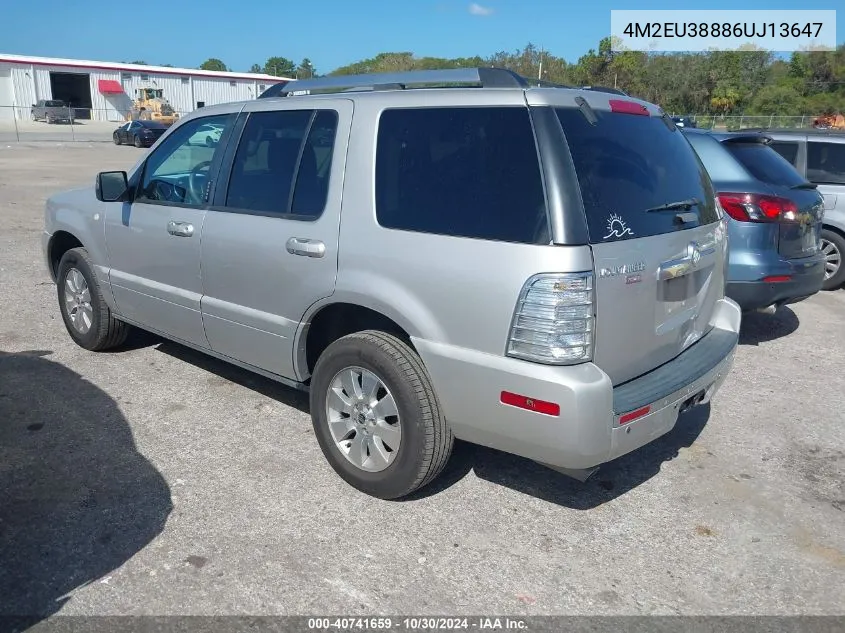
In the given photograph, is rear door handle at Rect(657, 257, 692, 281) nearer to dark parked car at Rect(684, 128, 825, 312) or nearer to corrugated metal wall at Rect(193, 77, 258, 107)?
dark parked car at Rect(684, 128, 825, 312)

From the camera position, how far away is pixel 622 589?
3.03 m

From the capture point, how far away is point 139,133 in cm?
3512

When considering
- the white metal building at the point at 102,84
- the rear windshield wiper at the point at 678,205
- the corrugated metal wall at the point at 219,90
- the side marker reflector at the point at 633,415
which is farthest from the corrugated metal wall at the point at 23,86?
the side marker reflector at the point at 633,415

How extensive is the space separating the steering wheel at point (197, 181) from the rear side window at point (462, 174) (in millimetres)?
1468

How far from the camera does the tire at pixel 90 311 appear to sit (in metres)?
5.38

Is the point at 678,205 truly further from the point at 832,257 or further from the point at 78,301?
the point at 832,257

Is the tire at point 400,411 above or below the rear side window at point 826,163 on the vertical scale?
below

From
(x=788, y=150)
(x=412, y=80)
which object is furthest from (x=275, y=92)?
(x=788, y=150)

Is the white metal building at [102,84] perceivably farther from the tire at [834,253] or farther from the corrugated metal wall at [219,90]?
the tire at [834,253]

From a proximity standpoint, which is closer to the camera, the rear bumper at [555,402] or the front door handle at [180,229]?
the rear bumper at [555,402]

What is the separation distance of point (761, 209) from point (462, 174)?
3626 millimetres

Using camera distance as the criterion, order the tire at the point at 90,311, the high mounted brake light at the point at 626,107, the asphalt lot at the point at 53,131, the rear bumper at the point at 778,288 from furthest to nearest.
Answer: the asphalt lot at the point at 53,131
the rear bumper at the point at 778,288
the tire at the point at 90,311
the high mounted brake light at the point at 626,107

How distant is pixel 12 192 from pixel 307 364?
1495 centimetres

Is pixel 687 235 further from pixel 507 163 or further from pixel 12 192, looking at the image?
pixel 12 192
